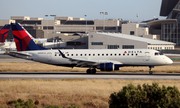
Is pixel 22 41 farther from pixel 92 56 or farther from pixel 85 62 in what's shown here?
pixel 92 56

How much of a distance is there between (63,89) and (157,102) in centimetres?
1253

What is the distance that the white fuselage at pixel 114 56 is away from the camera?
40969 millimetres

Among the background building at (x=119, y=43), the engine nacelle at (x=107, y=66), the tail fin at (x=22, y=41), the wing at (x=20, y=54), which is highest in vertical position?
the background building at (x=119, y=43)

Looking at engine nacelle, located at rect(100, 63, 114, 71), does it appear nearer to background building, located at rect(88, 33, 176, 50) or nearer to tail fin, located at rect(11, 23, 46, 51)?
tail fin, located at rect(11, 23, 46, 51)

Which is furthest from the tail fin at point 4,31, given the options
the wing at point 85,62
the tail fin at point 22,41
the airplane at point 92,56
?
the wing at point 85,62

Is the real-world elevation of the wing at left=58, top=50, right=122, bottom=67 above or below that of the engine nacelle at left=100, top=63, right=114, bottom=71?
above

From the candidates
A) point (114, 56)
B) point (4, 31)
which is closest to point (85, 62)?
point (114, 56)

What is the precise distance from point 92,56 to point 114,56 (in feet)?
11.6

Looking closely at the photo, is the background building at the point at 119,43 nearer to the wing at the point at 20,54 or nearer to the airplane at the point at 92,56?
the airplane at the point at 92,56

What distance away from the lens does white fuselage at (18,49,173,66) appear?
41.0 meters

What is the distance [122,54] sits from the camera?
41438 millimetres

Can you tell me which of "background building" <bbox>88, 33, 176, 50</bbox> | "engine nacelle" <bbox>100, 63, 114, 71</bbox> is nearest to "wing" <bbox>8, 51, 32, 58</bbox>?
"engine nacelle" <bbox>100, 63, 114, 71</bbox>

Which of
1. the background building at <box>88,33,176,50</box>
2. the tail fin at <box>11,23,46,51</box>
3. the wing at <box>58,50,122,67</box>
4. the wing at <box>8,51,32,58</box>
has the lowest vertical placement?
the wing at <box>58,50,122,67</box>

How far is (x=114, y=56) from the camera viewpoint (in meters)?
41.5
